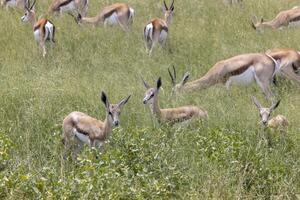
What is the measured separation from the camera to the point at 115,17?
12.6 m

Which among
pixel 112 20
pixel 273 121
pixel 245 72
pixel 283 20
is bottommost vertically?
pixel 283 20

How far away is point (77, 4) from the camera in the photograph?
14164 mm

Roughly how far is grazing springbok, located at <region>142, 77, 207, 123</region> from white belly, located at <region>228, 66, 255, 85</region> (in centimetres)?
172

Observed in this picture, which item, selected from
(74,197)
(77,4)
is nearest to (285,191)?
(74,197)

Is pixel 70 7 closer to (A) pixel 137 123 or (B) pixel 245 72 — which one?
(B) pixel 245 72

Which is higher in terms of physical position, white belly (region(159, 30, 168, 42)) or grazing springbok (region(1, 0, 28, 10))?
grazing springbok (region(1, 0, 28, 10))

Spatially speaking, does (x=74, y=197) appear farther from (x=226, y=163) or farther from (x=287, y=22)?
(x=287, y=22)

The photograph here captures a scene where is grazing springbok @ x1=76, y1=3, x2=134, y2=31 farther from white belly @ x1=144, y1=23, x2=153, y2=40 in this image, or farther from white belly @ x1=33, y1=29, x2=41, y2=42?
white belly @ x1=33, y1=29, x2=41, y2=42

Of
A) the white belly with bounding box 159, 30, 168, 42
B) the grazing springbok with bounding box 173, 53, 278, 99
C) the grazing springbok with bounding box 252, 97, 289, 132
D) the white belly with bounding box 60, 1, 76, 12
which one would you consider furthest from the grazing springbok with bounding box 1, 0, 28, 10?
the grazing springbok with bounding box 252, 97, 289, 132

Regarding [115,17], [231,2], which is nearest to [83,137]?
[115,17]

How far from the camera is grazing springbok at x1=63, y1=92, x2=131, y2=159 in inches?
250

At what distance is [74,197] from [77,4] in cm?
1006

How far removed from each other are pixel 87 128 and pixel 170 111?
1222 mm

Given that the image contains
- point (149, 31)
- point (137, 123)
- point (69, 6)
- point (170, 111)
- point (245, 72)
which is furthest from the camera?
point (69, 6)
